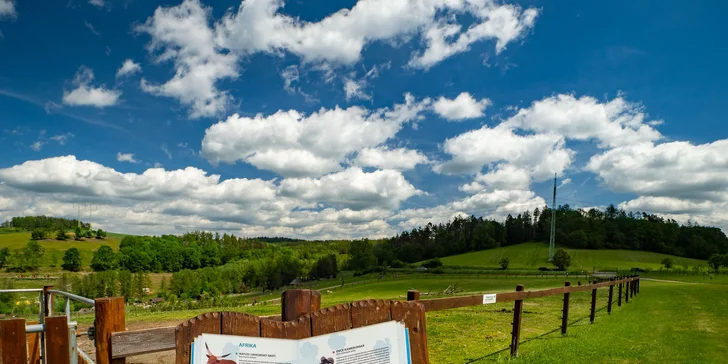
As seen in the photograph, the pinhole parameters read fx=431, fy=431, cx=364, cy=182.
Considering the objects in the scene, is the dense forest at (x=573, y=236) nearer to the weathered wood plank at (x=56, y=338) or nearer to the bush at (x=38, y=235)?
the weathered wood plank at (x=56, y=338)

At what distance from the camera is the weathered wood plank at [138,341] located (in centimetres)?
296

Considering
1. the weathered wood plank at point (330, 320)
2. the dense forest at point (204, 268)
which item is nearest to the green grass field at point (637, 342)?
the weathered wood plank at point (330, 320)

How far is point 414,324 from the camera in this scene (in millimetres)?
3266

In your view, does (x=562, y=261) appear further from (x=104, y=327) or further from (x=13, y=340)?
(x=13, y=340)

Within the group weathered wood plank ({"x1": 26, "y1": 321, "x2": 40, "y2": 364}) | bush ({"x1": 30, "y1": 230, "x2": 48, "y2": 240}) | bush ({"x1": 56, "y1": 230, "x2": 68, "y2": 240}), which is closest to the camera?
weathered wood plank ({"x1": 26, "y1": 321, "x2": 40, "y2": 364})

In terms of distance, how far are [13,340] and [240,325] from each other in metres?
1.87

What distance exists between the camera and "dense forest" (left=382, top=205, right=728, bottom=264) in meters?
123

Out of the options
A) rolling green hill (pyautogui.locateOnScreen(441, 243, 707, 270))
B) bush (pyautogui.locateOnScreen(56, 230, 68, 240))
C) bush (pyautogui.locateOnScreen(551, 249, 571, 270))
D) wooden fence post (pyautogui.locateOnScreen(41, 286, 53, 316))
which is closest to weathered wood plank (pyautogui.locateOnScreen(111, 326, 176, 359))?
wooden fence post (pyautogui.locateOnScreen(41, 286, 53, 316))

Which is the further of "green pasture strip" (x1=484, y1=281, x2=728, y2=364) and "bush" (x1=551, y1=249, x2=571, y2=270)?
"bush" (x1=551, y1=249, x2=571, y2=270)

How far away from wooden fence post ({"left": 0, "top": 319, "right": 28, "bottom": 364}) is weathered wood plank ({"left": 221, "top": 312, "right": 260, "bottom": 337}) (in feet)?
5.48

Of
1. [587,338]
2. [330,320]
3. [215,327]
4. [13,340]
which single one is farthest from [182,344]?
[587,338]

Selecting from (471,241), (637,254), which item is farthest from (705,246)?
(471,241)

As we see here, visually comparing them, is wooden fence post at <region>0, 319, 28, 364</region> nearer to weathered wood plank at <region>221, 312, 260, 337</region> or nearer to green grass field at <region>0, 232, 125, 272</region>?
weathered wood plank at <region>221, 312, 260, 337</region>

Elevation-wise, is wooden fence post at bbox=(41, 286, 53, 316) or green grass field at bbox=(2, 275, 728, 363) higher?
wooden fence post at bbox=(41, 286, 53, 316)
